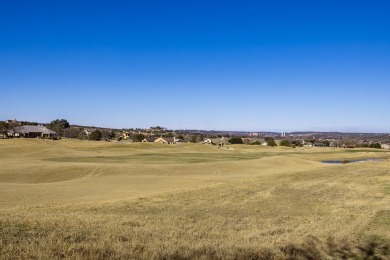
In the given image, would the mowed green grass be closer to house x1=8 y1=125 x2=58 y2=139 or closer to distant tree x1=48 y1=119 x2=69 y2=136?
house x1=8 y1=125 x2=58 y2=139

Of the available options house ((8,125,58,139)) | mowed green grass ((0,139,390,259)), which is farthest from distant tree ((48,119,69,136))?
mowed green grass ((0,139,390,259))

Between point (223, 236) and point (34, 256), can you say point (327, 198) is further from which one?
point (34, 256)

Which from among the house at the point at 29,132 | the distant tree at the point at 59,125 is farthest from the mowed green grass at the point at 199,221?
the distant tree at the point at 59,125

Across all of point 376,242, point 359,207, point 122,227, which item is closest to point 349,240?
point 376,242

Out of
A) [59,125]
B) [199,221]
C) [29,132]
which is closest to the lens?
[199,221]

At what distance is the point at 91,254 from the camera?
927 centimetres

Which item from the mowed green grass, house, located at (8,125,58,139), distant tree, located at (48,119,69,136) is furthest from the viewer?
distant tree, located at (48,119,69,136)

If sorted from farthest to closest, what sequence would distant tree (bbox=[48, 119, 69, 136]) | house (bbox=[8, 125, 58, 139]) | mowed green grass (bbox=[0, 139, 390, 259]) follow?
distant tree (bbox=[48, 119, 69, 136])
house (bbox=[8, 125, 58, 139])
mowed green grass (bbox=[0, 139, 390, 259])

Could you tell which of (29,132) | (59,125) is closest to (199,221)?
(29,132)

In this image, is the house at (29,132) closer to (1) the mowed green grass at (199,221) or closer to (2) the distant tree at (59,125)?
(2) the distant tree at (59,125)

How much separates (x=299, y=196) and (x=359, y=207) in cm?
546

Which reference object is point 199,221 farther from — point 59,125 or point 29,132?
point 59,125

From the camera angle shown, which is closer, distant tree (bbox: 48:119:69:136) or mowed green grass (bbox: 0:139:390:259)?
mowed green grass (bbox: 0:139:390:259)

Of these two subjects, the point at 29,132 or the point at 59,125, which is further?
the point at 59,125
